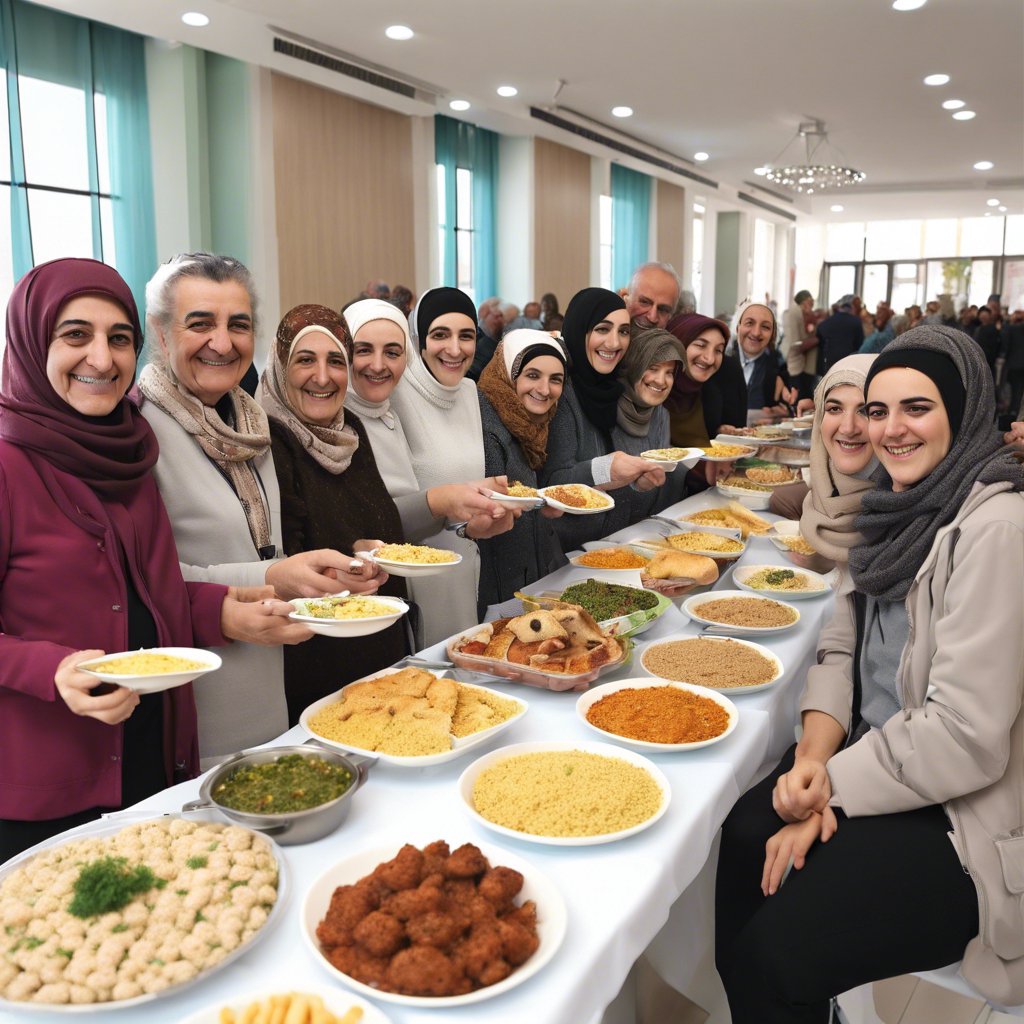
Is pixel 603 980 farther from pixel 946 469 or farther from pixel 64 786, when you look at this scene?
pixel 946 469

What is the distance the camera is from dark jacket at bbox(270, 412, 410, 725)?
2.15 m

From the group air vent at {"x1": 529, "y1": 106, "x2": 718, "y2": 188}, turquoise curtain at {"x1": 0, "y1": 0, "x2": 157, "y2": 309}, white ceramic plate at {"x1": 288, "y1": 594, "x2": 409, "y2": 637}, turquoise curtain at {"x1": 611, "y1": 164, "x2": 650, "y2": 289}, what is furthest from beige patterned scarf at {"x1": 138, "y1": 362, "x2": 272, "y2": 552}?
turquoise curtain at {"x1": 611, "y1": 164, "x2": 650, "y2": 289}

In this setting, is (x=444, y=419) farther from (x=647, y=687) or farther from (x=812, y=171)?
(x=812, y=171)

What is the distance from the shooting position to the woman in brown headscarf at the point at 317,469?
216 centimetres

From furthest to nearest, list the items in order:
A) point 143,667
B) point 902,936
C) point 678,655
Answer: point 678,655, point 902,936, point 143,667

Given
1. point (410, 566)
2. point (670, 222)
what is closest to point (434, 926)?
point (410, 566)

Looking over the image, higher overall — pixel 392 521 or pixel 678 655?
pixel 392 521

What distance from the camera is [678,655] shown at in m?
1.98

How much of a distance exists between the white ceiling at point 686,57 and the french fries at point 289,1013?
6.51 m

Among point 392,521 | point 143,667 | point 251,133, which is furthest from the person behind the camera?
point 251,133

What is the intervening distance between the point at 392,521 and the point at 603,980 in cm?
145

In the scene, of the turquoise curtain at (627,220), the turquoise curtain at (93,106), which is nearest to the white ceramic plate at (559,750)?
the turquoise curtain at (93,106)

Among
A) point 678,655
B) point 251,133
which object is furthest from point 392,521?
point 251,133

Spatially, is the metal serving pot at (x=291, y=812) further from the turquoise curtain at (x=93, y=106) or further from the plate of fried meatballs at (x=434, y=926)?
the turquoise curtain at (x=93, y=106)
